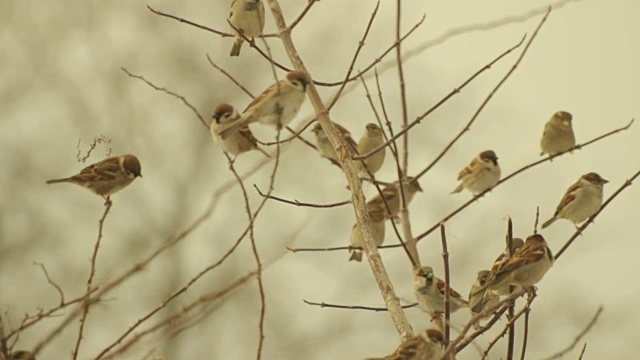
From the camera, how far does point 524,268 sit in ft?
14.1

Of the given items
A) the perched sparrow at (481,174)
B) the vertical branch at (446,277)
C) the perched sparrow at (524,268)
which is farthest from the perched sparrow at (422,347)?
the perched sparrow at (481,174)

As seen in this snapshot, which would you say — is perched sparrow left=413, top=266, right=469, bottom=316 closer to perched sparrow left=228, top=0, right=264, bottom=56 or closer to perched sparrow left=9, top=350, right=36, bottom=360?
perched sparrow left=228, top=0, right=264, bottom=56

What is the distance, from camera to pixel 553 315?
1312cm

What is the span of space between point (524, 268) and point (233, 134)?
130cm

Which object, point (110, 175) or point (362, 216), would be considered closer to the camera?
point (362, 216)

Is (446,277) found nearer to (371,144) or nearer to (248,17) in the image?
(248,17)

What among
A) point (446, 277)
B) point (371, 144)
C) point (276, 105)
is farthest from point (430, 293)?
point (446, 277)

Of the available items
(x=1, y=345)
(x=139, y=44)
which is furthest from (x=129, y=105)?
(x=1, y=345)

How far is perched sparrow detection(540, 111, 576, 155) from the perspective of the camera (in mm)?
6633

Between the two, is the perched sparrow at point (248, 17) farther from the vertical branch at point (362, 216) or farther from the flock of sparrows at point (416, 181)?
the vertical branch at point (362, 216)

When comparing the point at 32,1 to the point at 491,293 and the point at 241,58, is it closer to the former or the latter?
the point at 241,58

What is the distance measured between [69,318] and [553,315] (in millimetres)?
11338

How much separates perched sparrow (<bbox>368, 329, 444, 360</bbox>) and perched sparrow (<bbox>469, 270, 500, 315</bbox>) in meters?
0.46

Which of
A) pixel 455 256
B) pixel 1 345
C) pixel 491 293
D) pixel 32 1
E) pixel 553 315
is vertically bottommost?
pixel 1 345
